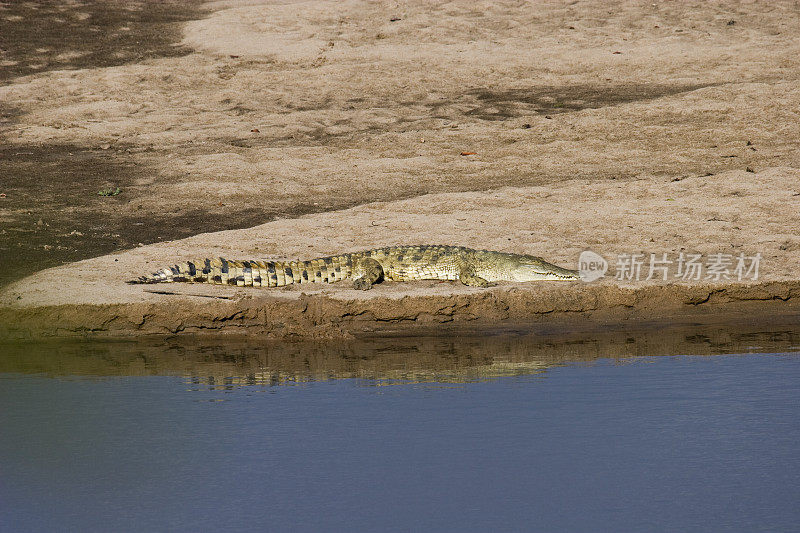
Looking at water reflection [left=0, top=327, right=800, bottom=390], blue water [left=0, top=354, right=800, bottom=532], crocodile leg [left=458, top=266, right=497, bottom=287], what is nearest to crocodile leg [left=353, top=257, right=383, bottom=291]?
crocodile leg [left=458, top=266, right=497, bottom=287]

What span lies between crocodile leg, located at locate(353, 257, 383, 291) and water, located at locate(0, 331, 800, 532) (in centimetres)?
181

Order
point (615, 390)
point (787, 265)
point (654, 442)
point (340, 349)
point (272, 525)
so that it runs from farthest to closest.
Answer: point (787, 265)
point (340, 349)
point (615, 390)
point (654, 442)
point (272, 525)

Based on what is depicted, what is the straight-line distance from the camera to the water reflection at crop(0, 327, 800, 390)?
9.01m

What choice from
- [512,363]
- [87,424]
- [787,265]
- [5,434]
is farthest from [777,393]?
[5,434]

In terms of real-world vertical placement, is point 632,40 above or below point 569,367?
above

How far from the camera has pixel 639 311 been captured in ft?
35.9

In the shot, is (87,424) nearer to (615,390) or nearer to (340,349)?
(340,349)

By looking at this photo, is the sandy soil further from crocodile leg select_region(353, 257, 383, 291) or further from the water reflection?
the water reflection

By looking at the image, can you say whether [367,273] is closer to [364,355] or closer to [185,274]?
[185,274]

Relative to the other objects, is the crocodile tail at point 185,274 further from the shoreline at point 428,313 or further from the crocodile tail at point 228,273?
the shoreline at point 428,313

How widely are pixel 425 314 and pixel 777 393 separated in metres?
3.95

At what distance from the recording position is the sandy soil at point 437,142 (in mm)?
11547

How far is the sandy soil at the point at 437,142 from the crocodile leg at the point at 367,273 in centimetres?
42

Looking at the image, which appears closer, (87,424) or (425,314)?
(87,424)
